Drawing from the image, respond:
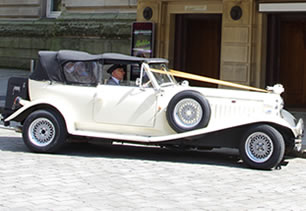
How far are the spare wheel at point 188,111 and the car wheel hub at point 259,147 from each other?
0.69 m

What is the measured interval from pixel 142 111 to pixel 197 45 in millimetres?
9972

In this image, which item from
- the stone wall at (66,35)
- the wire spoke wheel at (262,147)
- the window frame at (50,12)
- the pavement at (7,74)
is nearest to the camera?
the wire spoke wheel at (262,147)

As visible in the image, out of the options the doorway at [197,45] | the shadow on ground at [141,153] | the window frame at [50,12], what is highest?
the window frame at [50,12]

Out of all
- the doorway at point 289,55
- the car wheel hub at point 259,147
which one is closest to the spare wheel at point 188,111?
→ the car wheel hub at point 259,147

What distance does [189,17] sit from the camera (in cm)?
1830

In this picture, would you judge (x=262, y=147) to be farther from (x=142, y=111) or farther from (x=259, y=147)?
(x=142, y=111)

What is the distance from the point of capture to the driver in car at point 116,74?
9.56 m

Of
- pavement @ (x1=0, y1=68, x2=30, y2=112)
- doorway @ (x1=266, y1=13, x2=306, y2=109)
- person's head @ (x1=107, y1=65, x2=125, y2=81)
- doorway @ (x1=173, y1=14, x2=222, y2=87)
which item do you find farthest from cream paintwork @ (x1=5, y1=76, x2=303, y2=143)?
pavement @ (x1=0, y1=68, x2=30, y2=112)

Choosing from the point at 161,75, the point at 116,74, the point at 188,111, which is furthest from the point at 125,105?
the point at 188,111

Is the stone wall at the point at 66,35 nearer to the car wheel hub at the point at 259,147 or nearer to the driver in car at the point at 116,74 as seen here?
the driver in car at the point at 116,74

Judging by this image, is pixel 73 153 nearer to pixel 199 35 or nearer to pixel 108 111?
pixel 108 111

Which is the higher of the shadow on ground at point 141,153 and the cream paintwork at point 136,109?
the cream paintwork at point 136,109

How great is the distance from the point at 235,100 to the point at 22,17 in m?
16.8

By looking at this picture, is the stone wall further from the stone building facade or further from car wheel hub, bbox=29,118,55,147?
car wheel hub, bbox=29,118,55,147
